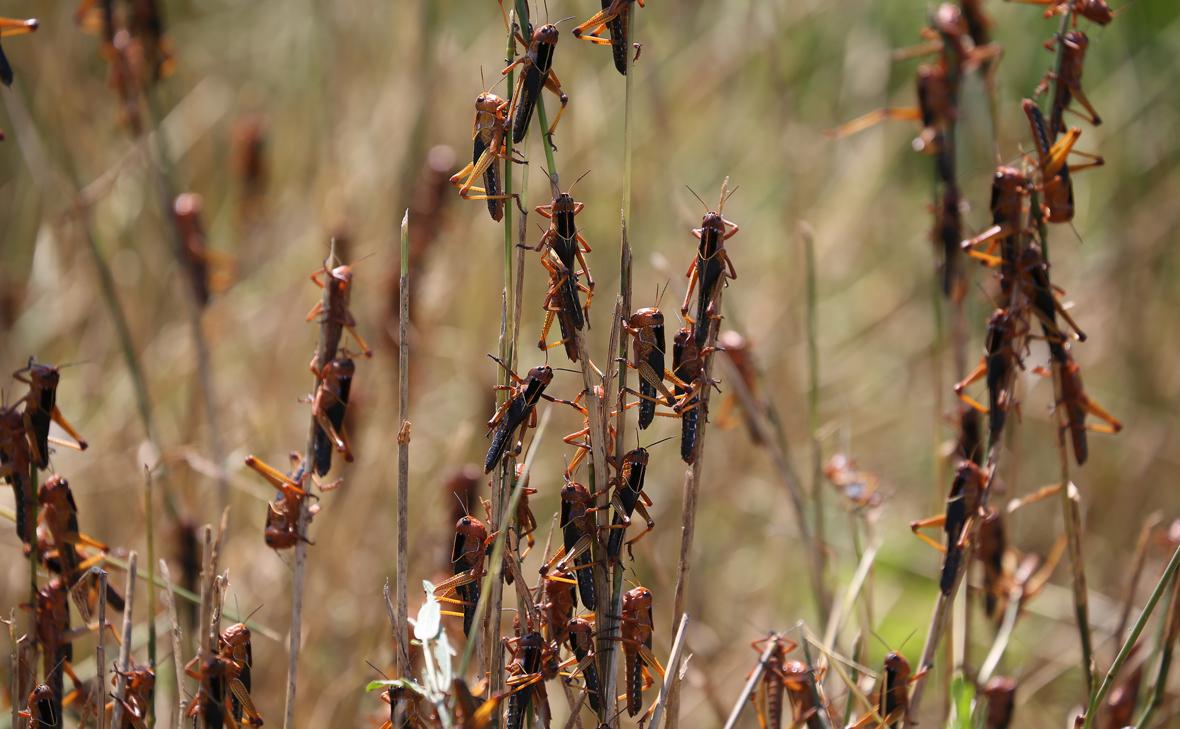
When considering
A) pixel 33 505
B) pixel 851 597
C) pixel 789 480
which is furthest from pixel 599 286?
pixel 33 505

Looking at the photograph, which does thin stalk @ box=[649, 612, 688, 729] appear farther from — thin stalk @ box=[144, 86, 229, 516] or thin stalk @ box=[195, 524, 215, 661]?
thin stalk @ box=[144, 86, 229, 516]

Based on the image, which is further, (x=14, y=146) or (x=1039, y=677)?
(x=14, y=146)

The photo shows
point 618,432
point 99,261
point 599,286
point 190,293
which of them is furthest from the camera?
point 599,286

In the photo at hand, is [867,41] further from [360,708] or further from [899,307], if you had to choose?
[360,708]

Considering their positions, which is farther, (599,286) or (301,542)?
(599,286)

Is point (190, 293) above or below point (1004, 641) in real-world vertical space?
above

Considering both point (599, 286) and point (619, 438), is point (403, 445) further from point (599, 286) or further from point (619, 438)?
point (599, 286)

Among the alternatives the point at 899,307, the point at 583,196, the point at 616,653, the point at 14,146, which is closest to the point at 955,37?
the point at 616,653

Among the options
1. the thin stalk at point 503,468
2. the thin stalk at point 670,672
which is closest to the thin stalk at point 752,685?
the thin stalk at point 670,672

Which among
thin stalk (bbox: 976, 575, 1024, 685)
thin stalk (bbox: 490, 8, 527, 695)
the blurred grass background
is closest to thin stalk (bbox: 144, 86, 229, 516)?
the blurred grass background
